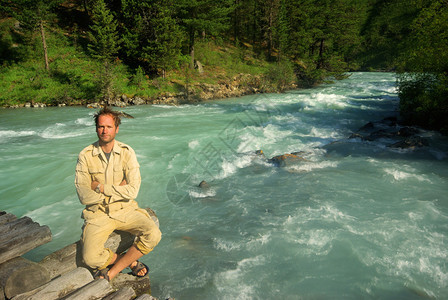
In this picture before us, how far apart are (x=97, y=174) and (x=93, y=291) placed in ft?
4.22

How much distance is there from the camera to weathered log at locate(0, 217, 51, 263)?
9.62ft

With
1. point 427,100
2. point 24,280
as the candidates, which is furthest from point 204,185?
point 427,100

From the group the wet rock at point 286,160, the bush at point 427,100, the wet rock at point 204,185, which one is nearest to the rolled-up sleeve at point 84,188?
the wet rock at point 204,185

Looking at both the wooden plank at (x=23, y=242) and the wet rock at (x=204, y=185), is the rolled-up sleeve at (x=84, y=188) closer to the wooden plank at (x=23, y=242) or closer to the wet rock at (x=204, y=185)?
the wooden plank at (x=23, y=242)

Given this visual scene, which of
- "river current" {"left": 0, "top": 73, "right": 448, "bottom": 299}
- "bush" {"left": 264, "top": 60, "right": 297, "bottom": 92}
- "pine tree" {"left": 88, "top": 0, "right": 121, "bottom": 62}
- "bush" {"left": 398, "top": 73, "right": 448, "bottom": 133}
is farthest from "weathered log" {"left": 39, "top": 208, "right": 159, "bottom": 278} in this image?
"bush" {"left": 264, "top": 60, "right": 297, "bottom": 92}

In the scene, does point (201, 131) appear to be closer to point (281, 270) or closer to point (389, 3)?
point (281, 270)

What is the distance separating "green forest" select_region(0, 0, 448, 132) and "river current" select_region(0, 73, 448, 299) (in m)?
4.37

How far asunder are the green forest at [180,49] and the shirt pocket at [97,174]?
13984 millimetres

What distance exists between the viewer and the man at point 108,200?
10.0ft

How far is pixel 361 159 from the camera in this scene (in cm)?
977

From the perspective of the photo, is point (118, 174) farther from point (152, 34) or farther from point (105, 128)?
point (152, 34)

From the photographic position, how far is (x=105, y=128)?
124 inches

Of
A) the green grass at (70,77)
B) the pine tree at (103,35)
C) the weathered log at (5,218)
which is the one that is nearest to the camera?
the weathered log at (5,218)

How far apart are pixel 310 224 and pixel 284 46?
134ft
